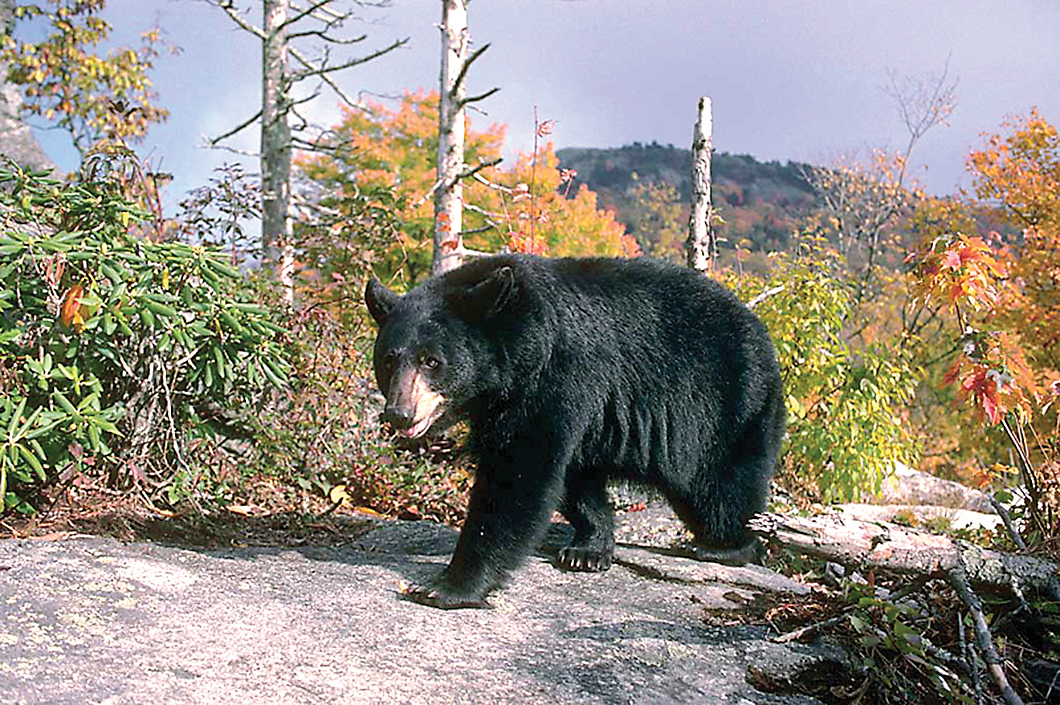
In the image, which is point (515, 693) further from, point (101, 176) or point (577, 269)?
point (101, 176)

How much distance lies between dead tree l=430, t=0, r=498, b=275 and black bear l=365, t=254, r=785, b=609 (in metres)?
5.29

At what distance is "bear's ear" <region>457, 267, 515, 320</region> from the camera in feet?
13.3

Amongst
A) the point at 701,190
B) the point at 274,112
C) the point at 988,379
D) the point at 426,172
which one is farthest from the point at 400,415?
the point at 426,172

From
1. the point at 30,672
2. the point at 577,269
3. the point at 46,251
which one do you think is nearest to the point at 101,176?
the point at 46,251

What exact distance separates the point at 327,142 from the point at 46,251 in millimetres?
11240

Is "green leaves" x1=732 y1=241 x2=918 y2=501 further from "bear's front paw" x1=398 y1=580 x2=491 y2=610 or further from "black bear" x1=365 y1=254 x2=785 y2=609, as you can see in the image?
A: "bear's front paw" x1=398 y1=580 x2=491 y2=610

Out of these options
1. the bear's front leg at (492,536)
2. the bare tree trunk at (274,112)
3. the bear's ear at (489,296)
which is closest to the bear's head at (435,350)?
the bear's ear at (489,296)

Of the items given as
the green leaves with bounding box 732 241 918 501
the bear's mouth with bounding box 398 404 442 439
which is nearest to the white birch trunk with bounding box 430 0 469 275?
the green leaves with bounding box 732 241 918 501

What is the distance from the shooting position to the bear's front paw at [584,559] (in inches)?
182

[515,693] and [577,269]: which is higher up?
[577,269]

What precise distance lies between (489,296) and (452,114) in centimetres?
643

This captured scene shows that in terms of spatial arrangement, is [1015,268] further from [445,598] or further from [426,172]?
[445,598]

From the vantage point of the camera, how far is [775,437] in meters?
5.12

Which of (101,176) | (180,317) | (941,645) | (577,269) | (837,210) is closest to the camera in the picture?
(941,645)
